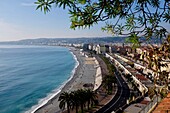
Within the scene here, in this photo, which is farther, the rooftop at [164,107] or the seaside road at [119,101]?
the seaside road at [119,101]

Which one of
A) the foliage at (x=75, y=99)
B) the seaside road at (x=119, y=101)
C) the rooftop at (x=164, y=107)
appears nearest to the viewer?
the rooftop at (x=164, y=107)

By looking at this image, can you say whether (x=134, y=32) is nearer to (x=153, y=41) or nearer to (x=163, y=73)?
(x=153, y=41)

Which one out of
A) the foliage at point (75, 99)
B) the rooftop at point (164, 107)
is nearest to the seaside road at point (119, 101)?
the foliage at point (75, 99)

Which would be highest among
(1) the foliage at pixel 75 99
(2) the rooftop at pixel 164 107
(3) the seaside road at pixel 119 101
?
(2) the rooftop at pixel 164 107

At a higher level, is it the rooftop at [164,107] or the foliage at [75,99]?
the rooftop at [164,107]

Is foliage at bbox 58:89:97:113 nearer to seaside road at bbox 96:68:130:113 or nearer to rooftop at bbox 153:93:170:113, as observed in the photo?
seaside road at bbox 96:68:130:113

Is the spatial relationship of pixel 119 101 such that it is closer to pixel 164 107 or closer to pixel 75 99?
pixel 75 99

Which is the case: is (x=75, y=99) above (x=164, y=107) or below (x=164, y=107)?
below

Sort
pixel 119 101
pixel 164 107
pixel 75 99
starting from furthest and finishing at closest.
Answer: pixel 119 101 → pixel 75 99 → pixel 164 107

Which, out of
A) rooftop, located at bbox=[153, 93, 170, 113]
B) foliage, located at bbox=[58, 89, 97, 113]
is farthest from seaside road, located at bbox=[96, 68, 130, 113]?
rooftop, located at bbox=[153, 93, 170, 113]

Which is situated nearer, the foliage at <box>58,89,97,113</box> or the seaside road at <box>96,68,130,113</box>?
the seaside road at <box>96,68,130,113</box>

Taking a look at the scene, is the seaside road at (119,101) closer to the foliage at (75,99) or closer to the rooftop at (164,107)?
the foliage at (75,99)

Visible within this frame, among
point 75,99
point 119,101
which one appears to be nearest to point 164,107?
point 75,99
